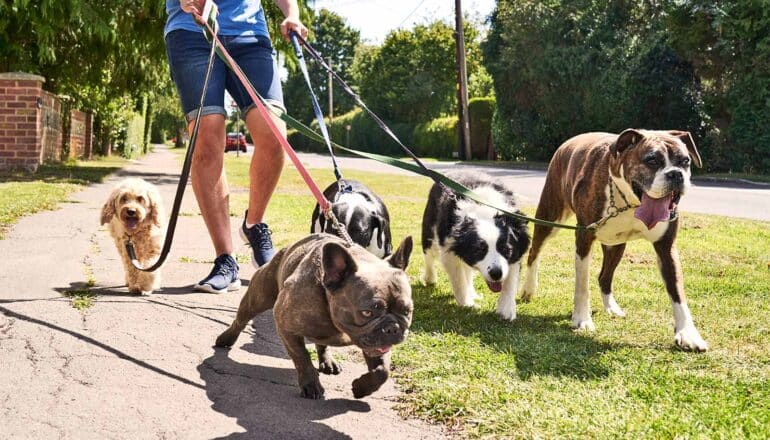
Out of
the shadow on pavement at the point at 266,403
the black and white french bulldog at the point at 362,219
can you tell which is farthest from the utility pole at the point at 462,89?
the shadow on pavement at the point at 266,403

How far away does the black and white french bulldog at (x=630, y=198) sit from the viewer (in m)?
4.36

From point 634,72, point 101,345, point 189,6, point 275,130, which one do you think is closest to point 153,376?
point 101,345

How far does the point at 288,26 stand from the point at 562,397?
122 inches

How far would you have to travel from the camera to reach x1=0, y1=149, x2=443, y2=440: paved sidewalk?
307 centimetres

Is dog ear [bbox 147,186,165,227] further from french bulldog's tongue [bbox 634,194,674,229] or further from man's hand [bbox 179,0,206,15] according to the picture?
french bulldog's tongue [bbox 634,194,674,229]

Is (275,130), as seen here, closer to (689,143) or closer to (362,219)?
(362,219)

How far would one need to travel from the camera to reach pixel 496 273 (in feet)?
16.7

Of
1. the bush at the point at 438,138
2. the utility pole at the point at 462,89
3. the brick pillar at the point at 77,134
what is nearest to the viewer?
the brick pillar at the point at 77,134

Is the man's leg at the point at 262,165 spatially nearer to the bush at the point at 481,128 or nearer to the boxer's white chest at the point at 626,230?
the boxer's white chest at the point at 626,230

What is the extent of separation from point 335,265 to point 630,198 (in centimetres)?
234

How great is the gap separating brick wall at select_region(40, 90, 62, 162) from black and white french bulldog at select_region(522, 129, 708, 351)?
14469 millimetres

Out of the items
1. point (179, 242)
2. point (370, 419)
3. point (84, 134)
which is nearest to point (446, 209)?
point (370, 419)

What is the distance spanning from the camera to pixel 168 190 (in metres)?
15.4

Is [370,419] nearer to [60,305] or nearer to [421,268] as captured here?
[60,305]
